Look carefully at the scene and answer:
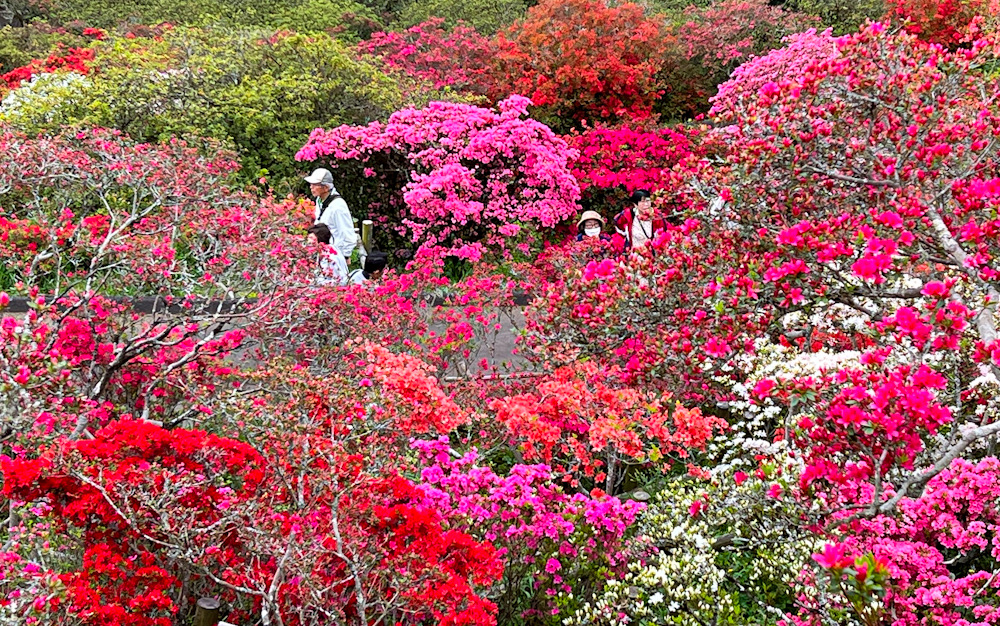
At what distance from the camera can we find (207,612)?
113 inches

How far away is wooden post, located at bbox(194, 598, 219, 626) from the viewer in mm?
2861

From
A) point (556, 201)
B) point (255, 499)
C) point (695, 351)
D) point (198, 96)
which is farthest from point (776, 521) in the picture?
point (198, 96)

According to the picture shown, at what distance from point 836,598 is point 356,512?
1.65m

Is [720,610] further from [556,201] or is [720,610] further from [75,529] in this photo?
[556,201]

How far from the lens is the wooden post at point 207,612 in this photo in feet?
9.39

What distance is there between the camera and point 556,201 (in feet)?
31.5

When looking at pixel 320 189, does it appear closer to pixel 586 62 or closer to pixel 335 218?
pixel 335 218

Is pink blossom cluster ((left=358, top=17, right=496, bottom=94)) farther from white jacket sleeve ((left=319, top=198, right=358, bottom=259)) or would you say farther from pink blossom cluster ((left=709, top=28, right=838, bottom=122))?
white jacket sleeve ((left=319, top=198, right=358, bottom=259))

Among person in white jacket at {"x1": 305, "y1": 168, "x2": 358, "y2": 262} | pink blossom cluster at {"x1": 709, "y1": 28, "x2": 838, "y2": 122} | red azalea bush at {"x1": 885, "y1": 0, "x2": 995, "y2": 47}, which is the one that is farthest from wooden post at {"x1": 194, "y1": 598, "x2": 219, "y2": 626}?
red azalea bush at {"x1": 885, "y1": 0, "x2": 995, "y2": 47}

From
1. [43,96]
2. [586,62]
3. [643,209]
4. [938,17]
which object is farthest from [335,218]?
[938,17]

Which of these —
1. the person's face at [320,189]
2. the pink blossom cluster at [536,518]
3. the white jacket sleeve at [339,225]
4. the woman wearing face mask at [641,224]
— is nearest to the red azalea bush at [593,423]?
the pink blossom cluster at [536,518]

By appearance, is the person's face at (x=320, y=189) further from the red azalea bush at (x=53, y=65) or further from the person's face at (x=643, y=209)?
the red azalea bush at (x=53, y=65)

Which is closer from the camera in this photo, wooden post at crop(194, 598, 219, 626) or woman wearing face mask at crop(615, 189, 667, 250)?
wooden post at crop(194, 598, 219, 626)

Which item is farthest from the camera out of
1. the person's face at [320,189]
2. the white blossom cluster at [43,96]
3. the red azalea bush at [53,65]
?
the red azalea bush at [53,65]
